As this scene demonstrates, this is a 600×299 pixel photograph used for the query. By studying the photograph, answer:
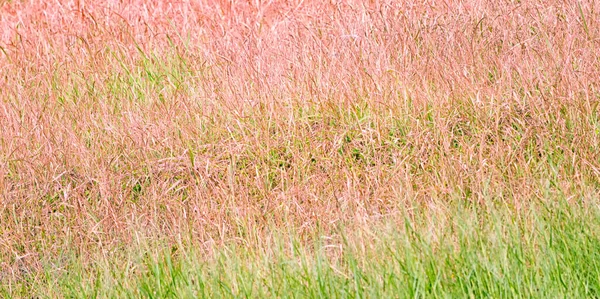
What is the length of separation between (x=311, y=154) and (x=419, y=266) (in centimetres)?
128

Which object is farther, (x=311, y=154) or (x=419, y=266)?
(x=311, y=154)

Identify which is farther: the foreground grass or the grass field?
the grass field

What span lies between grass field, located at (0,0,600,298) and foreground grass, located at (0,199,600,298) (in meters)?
0.01

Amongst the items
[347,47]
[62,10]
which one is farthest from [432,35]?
[62,10]

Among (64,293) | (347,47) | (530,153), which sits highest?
(347,47)

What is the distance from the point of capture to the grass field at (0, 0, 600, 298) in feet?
8.17

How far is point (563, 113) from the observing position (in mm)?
3395

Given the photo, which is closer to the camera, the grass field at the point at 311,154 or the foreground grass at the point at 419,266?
the foreground grass at the point at 419,266

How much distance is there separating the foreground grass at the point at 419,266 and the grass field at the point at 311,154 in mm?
11

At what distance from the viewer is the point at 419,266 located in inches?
94.9

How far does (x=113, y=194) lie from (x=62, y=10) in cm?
224

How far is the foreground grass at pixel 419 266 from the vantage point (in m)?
2.29

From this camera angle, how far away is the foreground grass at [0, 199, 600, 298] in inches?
90.0

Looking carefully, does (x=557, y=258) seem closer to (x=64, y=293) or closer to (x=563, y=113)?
(x=563, y=113)
